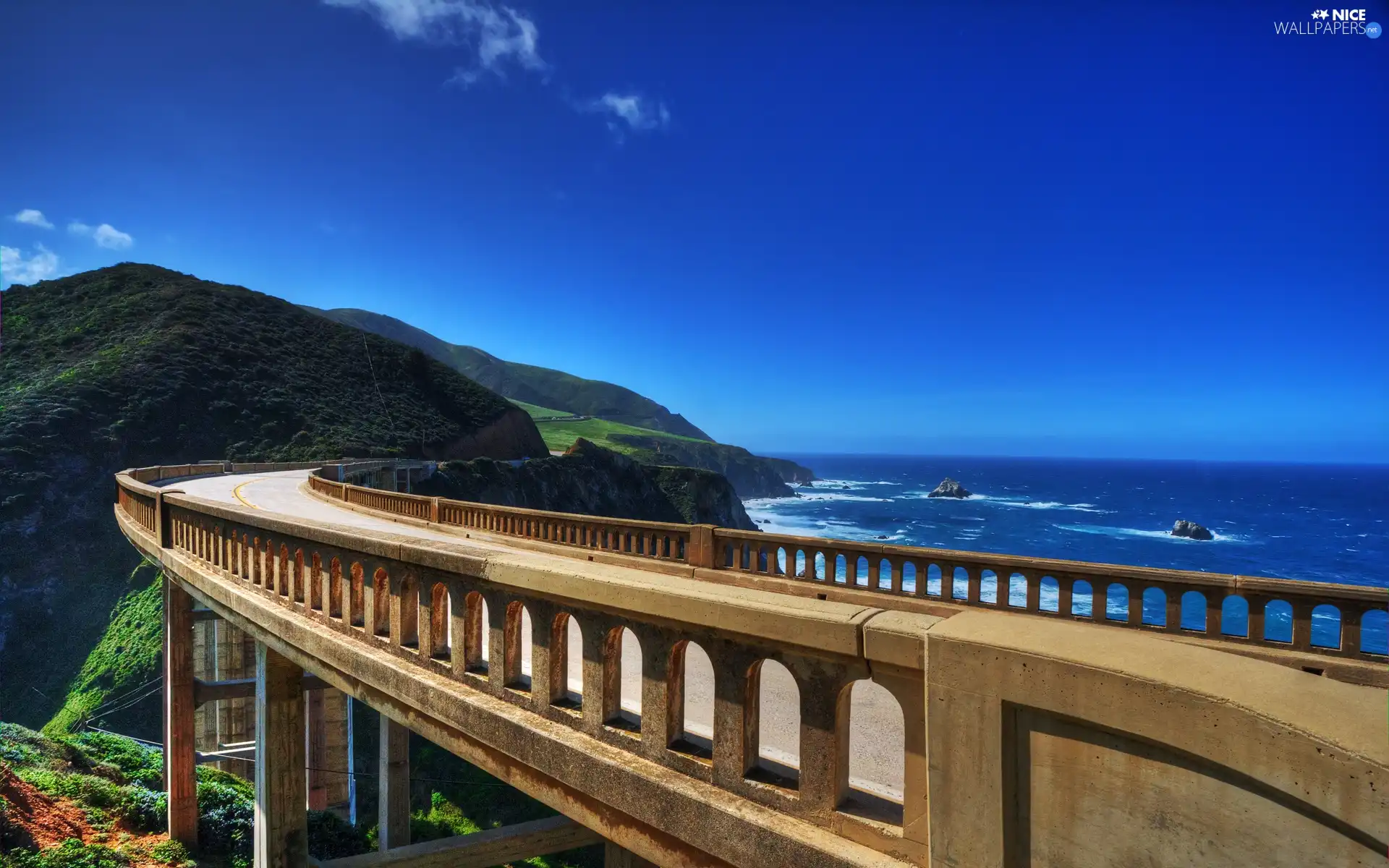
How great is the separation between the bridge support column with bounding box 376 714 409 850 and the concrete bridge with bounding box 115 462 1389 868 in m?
8.61

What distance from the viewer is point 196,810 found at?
548 inches

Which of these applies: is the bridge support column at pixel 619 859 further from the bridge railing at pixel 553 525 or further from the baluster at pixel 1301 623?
the baluster at pixel 1301 623

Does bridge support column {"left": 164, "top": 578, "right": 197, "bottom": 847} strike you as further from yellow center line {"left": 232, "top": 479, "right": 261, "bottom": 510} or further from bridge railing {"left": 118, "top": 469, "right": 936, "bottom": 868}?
bridge railing {"left": 118, "top": 469, "right": 936, "bottom": 868}

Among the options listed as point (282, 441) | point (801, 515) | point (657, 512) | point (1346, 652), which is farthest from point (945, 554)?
point (801, 515)

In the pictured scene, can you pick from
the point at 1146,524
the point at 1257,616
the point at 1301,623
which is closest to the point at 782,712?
the point at 1257,616

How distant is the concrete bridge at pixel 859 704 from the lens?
69.2 inches

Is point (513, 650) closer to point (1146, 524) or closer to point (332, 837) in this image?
point (332, 837)

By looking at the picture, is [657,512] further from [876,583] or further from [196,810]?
[876,583]

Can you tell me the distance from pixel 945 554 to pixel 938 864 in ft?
16.5

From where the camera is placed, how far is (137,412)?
40656 millimetres

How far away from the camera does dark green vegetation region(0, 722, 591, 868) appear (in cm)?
1138

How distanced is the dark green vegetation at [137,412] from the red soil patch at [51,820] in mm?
16743

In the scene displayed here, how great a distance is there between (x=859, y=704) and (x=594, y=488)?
192ft

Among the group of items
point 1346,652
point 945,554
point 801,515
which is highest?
point 945,554
